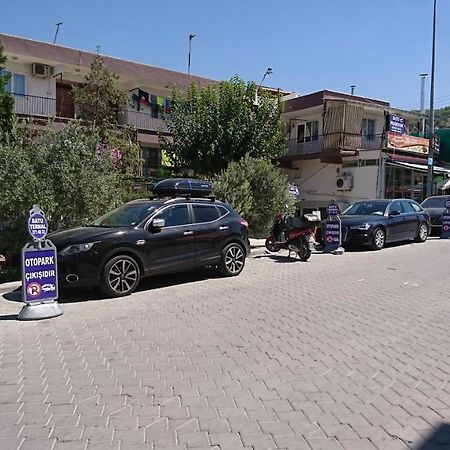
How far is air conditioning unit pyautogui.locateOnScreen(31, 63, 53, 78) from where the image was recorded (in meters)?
23.6

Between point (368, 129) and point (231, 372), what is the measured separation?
93.9ft

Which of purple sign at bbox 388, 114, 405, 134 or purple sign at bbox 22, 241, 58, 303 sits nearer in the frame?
purple sign at bbox 22, 241, 58, 303

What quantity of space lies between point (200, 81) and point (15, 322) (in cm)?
2414

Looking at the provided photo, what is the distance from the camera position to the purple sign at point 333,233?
14.2 meters

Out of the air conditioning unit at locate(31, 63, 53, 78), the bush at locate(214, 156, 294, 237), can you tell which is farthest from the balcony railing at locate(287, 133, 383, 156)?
the air conditioning unit at locate(31, 63, 53, 78)

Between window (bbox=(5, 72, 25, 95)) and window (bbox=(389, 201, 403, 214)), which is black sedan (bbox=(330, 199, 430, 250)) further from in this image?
window (bbox=(5, 72, 25, 95))

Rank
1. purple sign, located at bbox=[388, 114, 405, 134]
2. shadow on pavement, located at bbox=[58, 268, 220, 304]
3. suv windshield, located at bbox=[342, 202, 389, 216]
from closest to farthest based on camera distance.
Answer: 1. shadow on pavement, located at bbox=[58, 268, 220, 304]
2. suv windshield, located at bbox=[342, 202, 389, 216]
3. purple sign, located at bbox=[388, 114, 405, 134]

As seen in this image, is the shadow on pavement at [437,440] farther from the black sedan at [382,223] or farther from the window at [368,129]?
the window at [368,129]

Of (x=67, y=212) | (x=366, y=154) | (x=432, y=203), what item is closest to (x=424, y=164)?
(x=366, y=154)

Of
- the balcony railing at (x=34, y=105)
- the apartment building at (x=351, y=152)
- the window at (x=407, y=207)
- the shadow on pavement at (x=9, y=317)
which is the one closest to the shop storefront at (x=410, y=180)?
the apartment building at (x=351, y=152)

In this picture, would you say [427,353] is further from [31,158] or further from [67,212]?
[31,158]

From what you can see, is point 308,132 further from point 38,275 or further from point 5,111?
point 38,275

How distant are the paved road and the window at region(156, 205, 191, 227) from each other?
1.41 meters

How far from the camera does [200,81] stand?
28.8m
